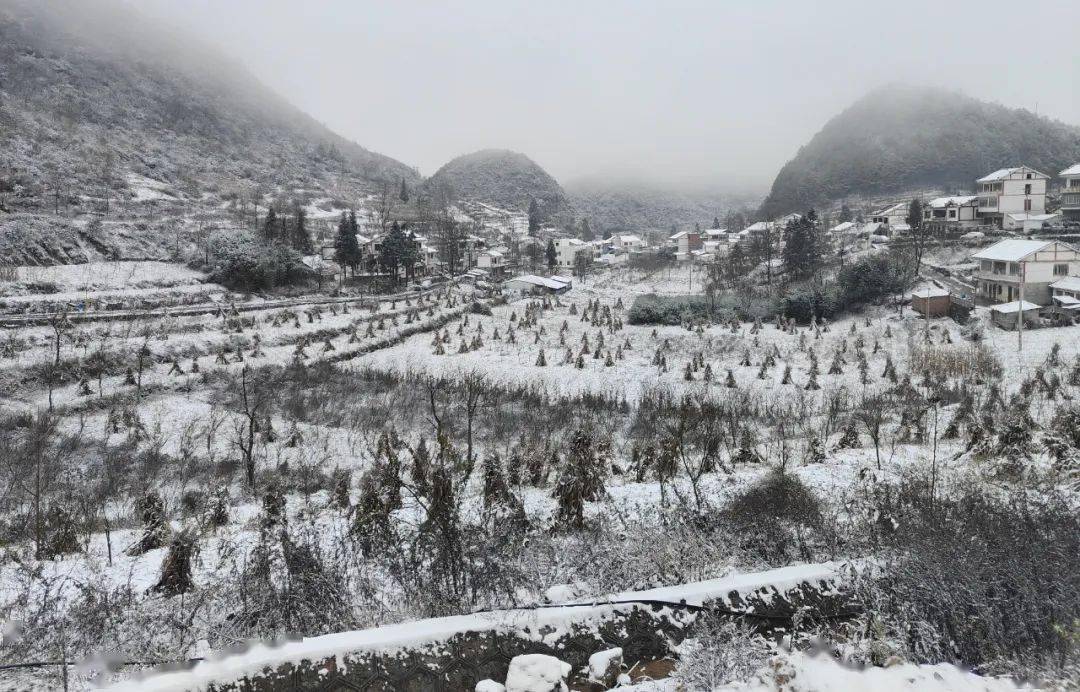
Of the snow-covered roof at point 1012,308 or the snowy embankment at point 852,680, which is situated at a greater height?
the snow-covered roof at point 1012,308

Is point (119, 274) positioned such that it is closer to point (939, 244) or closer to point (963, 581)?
point (963, 581)

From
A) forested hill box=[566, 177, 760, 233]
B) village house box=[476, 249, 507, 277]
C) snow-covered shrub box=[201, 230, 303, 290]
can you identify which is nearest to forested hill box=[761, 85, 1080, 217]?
forested hill box=[566, 177, 760, 233]

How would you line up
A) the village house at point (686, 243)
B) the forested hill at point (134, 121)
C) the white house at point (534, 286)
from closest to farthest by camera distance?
the white house at point (534, 286) < the forested hill at point (134, 121) < the village house at point (686, 243)

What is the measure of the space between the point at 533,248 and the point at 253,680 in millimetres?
59203

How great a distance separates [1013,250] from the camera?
2991cm

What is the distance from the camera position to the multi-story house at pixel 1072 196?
140ft

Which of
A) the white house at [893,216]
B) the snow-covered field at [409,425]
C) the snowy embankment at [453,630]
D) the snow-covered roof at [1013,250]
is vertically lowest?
the snow-covered field at [409,425]

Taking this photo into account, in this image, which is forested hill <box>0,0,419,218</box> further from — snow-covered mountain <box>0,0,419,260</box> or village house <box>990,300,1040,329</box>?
village house <box>990,300,1040,329</box>

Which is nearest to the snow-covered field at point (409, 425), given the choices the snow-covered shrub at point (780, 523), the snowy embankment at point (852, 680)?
the snowy embankment at point (852, 680)

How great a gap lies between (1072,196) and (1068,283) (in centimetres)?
2385

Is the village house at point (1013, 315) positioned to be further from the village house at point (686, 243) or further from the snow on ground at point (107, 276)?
the village house at point (686, 243)

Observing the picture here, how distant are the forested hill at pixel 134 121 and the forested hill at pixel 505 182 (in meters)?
13.9

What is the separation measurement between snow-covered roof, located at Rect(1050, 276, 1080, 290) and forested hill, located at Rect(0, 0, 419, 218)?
58287mm

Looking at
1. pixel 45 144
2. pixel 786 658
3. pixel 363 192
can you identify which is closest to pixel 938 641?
pixel 786 658
